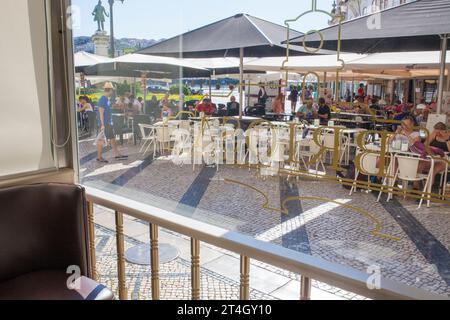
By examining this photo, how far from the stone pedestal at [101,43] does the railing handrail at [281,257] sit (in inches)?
197

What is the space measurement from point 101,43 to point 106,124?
1.84 meters

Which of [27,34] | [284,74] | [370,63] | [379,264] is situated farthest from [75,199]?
[370,63]

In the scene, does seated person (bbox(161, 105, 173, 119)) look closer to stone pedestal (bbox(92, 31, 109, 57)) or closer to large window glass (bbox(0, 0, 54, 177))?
stone pedestal (bbox(92, 31, 109, 57))

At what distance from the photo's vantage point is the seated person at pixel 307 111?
4.51 metres

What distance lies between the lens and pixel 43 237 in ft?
5.98

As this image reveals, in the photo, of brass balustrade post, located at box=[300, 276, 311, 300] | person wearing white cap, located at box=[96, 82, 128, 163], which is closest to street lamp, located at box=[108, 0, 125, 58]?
person wearing white cap, located at box=[96, 82, 128, 163]

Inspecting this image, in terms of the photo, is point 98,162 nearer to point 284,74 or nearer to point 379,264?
point 284,74

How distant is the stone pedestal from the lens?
6160mm

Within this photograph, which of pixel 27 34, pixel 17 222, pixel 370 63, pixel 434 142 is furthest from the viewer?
pixel 370 63

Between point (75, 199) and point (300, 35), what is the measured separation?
9.24 ft

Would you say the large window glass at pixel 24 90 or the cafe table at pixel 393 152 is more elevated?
the large window glass at pixel 24 90

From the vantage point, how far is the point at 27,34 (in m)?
2.13

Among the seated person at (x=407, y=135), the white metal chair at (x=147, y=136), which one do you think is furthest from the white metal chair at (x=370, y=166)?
the white metal chair at (x=147, y=136)

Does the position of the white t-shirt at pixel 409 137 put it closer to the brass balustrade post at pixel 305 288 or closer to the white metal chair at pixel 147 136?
the brass balustrade post at pixel 305 288
